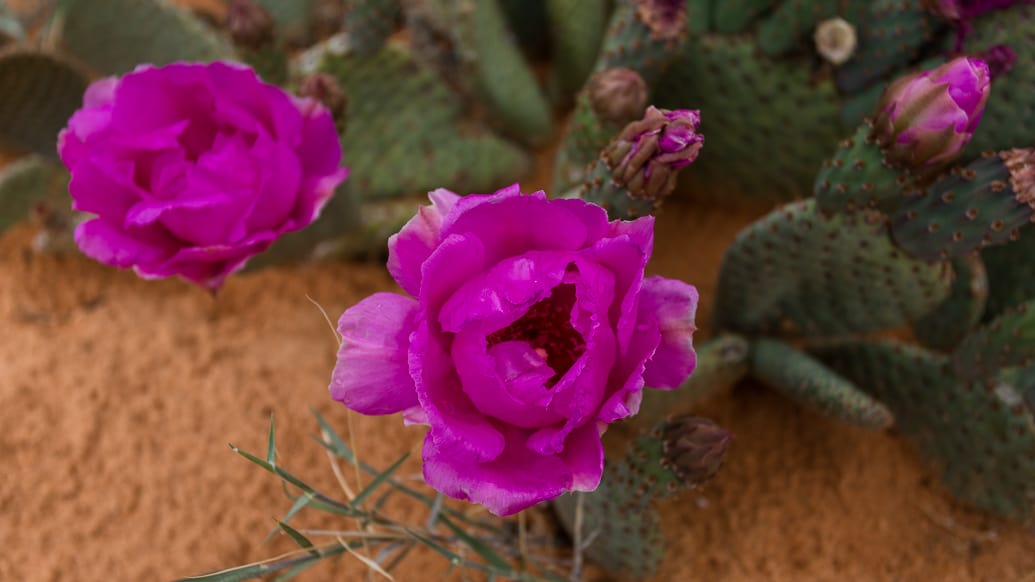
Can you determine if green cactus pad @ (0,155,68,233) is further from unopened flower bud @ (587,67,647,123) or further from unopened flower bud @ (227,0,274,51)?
unopened flower bud @ (587,67,647,123)

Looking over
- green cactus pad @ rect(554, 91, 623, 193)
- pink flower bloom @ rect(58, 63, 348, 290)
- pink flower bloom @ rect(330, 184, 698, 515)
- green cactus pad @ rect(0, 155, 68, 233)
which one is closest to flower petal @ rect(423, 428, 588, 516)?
pink flower bloom @ rect(330, 184, 698, 515)

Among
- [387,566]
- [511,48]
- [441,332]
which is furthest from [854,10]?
[387,566]

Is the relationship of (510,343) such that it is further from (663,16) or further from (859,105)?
(859,105)

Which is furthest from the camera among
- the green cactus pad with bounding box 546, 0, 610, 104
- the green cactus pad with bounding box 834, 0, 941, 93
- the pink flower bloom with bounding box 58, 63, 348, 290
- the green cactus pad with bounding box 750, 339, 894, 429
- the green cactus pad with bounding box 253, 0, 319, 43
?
the green cactus pad with bounding box 253, 0, 319, 43

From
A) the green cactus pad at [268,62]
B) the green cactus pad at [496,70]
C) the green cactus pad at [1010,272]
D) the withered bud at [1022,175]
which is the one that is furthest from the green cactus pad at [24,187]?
the green cactus pad at [1010,272]

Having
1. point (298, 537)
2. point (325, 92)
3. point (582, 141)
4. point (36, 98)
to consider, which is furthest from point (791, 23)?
point (36, 98)
